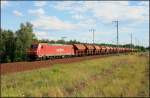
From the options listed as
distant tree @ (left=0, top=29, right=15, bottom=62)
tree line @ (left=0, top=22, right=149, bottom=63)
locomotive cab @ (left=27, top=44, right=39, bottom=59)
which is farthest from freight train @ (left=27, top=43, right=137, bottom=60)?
distant tree @ (left=0, top=29, right=15, bottom=62)

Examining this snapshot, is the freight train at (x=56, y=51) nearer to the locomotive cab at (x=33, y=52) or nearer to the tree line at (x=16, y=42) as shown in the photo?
the locomotive cab at (x=33, y=52)

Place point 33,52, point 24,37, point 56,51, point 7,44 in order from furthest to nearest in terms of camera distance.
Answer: point 24,37 < point 7,44 < point 56,51 < point 33,52

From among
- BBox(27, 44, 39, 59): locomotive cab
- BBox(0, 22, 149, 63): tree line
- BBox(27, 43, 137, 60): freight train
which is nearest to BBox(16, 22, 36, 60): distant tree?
BBox(0, 22, 149, 63): tree line

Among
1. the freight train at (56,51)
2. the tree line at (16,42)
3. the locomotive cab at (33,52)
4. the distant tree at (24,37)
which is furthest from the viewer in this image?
the distant tree at (24,37)

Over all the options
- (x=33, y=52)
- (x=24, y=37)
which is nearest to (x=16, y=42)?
(x=24, y=37)

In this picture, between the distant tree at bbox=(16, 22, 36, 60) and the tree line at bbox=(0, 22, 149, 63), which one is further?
the distant tree at bbox=(16, 22, 36, 60)

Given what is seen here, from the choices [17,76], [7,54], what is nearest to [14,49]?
[7,54]

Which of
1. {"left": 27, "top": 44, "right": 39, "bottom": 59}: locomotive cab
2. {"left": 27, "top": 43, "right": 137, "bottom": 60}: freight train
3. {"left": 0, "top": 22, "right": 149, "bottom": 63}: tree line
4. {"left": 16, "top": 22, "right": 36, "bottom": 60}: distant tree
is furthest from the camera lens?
{"left": 16, "top": 22, "right": 36, "bottom": 60}: distant tree

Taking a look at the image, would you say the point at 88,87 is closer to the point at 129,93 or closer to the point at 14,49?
the point at 129,93

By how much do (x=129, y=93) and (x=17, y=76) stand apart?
349 inches

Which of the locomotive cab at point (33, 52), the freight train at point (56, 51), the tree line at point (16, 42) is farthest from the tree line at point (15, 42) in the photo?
the locomotive cab at point (33, 52)

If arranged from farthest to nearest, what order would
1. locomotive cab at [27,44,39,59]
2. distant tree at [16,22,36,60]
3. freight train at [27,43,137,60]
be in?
distant tree at [16,22,36,60] → freight train at [27,43,137,60] → locomotive cab at [27,44,39,59]

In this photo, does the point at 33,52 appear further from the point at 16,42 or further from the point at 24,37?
the point at 24,37

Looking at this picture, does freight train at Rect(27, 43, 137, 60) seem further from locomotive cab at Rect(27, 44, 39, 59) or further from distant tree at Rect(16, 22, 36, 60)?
distant tree at Rect(16, 22, 36, 60)
